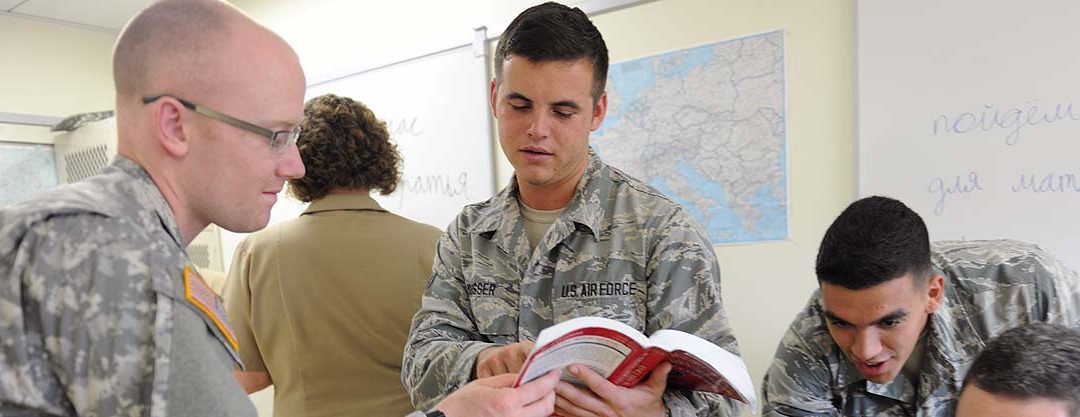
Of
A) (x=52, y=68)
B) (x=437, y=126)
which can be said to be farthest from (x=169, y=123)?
(x=52, y=68)

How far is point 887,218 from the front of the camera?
4.58ft

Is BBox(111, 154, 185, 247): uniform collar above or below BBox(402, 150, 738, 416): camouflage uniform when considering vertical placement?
above

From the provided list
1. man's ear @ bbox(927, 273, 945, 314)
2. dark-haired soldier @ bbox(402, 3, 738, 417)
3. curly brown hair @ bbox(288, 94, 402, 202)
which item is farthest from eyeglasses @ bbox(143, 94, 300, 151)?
man's ear @ bbox(927, 273, 945, 314)

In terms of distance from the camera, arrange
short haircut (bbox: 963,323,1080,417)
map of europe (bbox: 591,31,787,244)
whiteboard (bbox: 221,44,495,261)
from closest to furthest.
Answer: short haircut (bbox: 963,323,1080,417), map of europe (bbox: 591,31,787,244), whiteboard (bbox: 221,44,495,261)

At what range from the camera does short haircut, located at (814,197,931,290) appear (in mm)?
1354

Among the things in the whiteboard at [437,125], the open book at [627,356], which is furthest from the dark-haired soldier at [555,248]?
the whiteboard at [437,125]

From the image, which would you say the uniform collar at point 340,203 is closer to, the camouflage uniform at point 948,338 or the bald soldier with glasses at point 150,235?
the bald soldier with glasses at point 150,235

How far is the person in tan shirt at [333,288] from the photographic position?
5.93ft

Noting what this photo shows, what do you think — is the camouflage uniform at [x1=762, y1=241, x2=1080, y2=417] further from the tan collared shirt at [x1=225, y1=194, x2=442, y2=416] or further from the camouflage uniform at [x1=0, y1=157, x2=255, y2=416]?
the camouflage uniform at [x1=0, y1=157, x2=255, y2=416]

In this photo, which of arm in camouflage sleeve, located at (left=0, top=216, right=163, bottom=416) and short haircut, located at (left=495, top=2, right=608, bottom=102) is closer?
arm in camouflage sleeve, located at (left=0, top=216, right=163, bottom=416)

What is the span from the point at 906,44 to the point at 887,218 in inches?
24.9

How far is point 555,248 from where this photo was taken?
1.26 m

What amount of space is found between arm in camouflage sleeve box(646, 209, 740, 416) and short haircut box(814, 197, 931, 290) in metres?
0.36

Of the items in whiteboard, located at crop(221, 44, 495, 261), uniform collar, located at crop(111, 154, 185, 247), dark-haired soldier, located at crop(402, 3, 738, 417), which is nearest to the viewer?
uniform collar, located at crop(111, 154, 185, 247)
